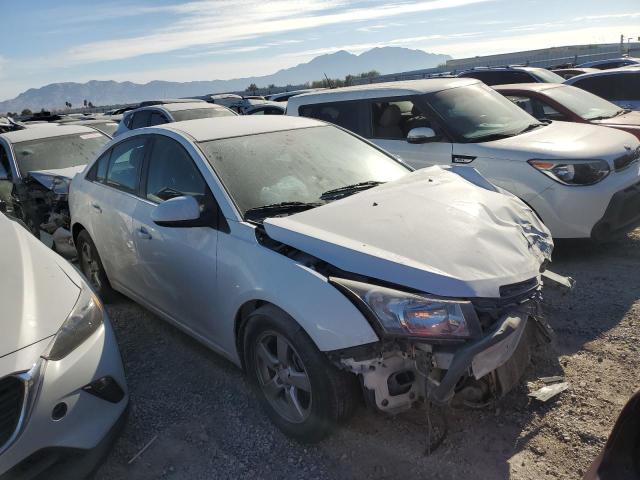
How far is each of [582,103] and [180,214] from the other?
6748mm

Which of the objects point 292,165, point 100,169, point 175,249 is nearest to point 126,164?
point 100,169

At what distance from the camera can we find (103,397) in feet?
8.23

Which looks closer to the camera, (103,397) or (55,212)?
(103,397)

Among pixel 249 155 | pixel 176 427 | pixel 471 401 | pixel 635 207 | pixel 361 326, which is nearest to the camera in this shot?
pixel 361 326

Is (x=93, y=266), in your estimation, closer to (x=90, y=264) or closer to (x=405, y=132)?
(x=90, y=264)

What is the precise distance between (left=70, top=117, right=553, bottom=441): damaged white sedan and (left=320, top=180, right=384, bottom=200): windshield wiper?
0.5 inches

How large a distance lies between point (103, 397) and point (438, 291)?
168 centimetres

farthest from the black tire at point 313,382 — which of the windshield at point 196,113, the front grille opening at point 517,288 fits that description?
the windshield at point 196,113

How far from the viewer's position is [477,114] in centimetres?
580

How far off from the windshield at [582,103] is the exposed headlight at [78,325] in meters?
6.85

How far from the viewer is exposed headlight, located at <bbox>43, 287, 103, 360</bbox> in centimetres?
236

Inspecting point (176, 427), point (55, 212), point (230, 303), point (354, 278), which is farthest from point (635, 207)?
point (55, 212)

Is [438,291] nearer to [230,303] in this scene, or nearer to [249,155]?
[230,303]

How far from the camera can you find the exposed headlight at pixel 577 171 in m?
4.76
